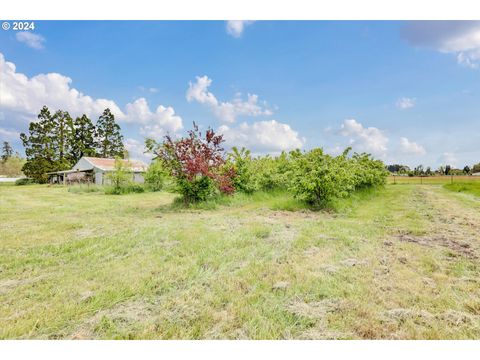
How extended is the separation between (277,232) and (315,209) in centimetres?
382

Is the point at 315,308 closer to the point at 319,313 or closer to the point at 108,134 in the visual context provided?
the point at 319,313

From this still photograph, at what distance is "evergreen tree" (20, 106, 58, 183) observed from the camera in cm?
2533

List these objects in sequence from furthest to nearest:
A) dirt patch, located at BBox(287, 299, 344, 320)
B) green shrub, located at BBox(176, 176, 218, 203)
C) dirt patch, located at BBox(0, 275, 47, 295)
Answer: green shrub, located at BBox(176, 176, 218, 203) → dirt patch, located at BBox(0, 275, 47, 295) → dirt patch, located at BBox(287, 299, 344, 320)

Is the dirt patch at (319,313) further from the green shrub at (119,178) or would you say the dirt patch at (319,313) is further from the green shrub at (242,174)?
the green shrub at (119,178)

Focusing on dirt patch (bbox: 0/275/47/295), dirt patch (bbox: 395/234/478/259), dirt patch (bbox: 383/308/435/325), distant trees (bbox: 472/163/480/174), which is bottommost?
dirt patch (bbox: 0/275/47/295)

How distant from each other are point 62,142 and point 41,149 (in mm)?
2155

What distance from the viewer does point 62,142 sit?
93.8 feet

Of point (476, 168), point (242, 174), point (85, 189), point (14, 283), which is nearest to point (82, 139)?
point (85, 189)

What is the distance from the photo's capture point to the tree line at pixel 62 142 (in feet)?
84.7

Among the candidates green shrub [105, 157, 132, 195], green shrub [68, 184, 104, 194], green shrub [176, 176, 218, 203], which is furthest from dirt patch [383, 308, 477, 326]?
green shrub [68, 184, 104, 194]

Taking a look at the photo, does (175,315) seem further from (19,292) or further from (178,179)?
(178,179)

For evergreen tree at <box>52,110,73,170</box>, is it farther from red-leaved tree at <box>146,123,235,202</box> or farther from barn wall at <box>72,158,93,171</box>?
red-leaved tree at <box>146,123,235,202</box>

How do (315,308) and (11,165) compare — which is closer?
(315,308)

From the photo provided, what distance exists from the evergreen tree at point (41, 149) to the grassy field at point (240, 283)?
25092mm
